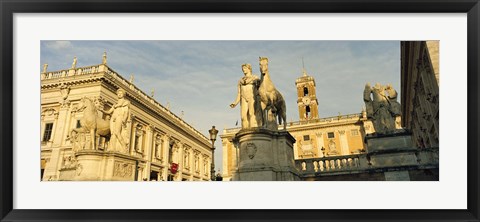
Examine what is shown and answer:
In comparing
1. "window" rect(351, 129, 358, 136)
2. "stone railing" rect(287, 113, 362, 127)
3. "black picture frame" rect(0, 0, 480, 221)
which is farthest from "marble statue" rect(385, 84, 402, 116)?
"window" rect(351, 129, 358, 136)

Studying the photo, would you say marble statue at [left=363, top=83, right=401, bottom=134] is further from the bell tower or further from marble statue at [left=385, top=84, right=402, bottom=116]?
the bell tower

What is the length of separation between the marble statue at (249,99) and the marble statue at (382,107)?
2.37 m

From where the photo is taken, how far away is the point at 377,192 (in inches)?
141

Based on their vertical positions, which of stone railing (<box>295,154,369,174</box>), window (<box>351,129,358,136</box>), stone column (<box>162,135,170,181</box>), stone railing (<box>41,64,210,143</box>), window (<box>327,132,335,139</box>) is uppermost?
stone railing (<box>41,64,210,143</box>)

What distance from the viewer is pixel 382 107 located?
589 centimetres

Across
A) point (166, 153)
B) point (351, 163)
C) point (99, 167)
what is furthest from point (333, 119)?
point (99, 167)

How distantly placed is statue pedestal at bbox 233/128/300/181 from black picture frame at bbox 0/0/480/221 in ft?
4.10

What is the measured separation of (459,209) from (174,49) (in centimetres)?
439

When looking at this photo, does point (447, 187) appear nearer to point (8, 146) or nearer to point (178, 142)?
point (8, 146)

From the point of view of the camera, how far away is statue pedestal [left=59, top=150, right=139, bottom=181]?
14.4 ft
